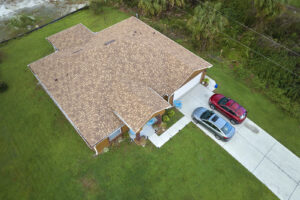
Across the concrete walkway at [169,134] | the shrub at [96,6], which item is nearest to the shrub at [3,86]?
the concrete walkway at [169,134]

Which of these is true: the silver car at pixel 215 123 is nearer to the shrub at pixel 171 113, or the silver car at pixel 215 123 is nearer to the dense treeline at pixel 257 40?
the shrub at pixel 171 113

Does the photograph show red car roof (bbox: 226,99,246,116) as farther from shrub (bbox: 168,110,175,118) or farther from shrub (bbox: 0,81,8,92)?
shrub (bbox: 0,81,8,92)

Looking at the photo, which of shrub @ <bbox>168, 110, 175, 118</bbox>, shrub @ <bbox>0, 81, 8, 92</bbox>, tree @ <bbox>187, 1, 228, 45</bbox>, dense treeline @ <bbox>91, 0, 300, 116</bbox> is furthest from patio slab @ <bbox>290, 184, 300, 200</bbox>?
shrub @ <bbox>0, 81, 8, 92</bbox>

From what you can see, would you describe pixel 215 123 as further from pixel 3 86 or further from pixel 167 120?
pixel 3 86

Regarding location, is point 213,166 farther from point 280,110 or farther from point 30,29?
point 30,29

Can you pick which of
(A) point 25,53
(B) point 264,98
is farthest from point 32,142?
(B) point 264,98

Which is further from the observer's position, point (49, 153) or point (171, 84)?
point (171, 84)
